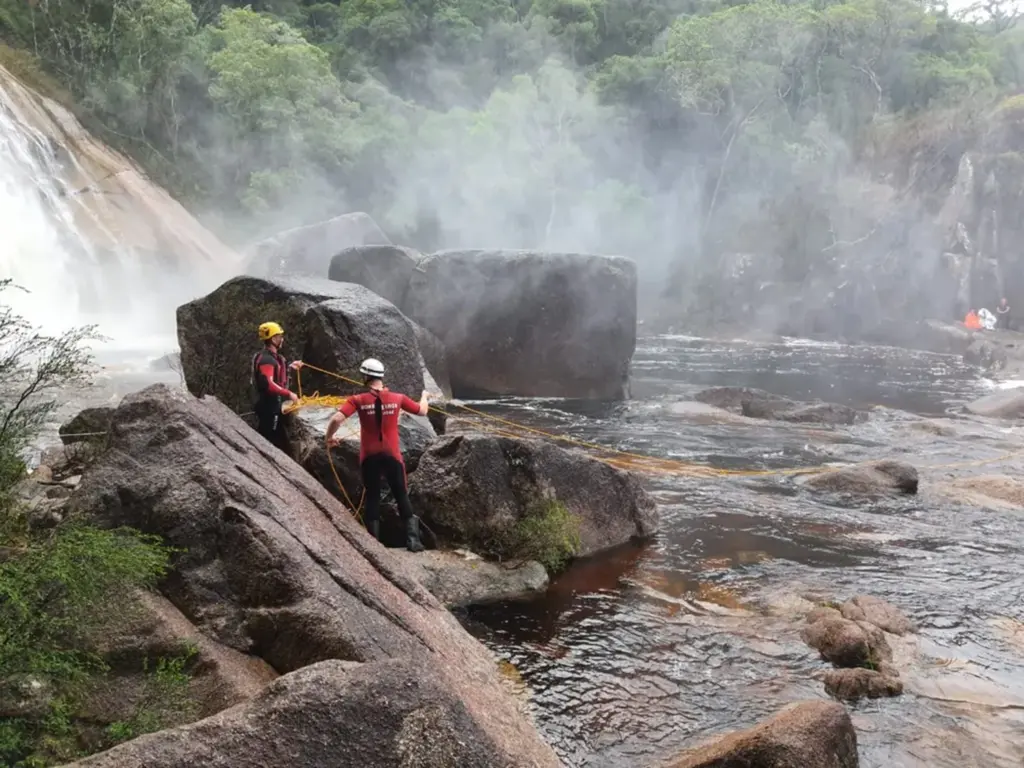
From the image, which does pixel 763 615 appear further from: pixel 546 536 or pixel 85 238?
pixel 85 238

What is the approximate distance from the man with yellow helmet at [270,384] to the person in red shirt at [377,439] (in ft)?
3.77

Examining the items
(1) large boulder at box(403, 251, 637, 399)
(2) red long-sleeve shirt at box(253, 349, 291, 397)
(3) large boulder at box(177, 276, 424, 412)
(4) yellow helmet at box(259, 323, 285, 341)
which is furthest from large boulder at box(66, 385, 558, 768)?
(1) large boulder at box(403, 251, 637, 399)

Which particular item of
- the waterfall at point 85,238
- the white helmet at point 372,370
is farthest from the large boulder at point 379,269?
the white helmet at point 372,370

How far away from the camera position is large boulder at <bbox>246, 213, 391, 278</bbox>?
2575cm

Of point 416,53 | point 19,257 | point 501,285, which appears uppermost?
point 416,53

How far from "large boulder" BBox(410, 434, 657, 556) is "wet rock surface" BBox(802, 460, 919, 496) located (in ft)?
14.1

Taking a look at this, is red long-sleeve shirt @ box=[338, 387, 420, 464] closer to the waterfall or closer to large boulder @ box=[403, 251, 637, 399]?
large boulder @ box=[403, 251, 637, 399]

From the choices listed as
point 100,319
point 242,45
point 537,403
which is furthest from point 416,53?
point 537,403

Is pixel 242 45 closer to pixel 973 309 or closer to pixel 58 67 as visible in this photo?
pixel 58 67

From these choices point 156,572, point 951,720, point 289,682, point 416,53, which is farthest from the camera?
point 416,53

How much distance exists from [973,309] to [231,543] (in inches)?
1459

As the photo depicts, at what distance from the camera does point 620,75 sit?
44281 millimetres

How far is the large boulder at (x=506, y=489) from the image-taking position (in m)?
8.58

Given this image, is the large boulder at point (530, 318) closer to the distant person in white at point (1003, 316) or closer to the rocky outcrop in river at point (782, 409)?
the rocky outcrop in river at point (782, 409)
